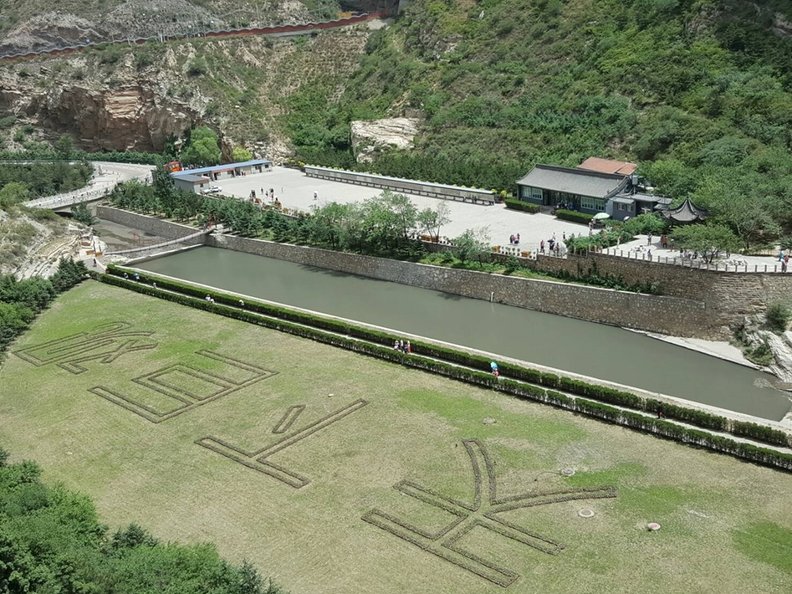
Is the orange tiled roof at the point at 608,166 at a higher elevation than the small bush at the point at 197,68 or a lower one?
lower

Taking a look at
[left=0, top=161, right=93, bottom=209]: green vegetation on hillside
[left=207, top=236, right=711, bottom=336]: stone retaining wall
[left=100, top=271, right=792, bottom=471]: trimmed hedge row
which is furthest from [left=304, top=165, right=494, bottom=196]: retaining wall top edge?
[left=0, top=161, right=93, bottom=209]: green vegetation on hillside

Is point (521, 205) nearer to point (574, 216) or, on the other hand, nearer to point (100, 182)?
point (574, 216)

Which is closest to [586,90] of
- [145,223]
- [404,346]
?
[404,346]

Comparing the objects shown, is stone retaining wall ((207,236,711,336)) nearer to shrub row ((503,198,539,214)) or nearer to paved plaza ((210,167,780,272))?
paved plaza ((210,167,780,272))

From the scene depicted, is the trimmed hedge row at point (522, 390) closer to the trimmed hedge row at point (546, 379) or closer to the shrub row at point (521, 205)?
the trimmed hedge row at point (546, 379)

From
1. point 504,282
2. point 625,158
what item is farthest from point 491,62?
point 504,282

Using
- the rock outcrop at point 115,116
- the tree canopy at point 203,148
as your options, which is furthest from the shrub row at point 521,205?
the rock outcrop at point 115,116
